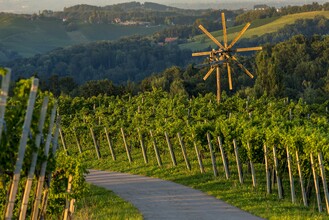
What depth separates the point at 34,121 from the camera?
51.3 ft

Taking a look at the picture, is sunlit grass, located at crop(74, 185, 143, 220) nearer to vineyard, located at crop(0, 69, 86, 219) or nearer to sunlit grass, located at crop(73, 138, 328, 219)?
sunlit grass, located at crop(73, 138, 328, 219)

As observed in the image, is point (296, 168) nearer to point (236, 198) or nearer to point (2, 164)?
point (236, 198)

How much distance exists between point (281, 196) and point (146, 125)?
14948 millimetres

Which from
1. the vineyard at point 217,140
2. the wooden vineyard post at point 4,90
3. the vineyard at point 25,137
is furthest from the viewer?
the vineyard at point 217,140

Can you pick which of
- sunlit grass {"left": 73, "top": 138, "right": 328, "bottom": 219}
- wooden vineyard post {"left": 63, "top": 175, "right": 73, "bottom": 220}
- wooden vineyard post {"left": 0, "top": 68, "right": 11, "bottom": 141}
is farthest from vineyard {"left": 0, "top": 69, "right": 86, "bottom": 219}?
sunlit grass {"left": 73, "top": 138, "right": 328, "bottom": 219}

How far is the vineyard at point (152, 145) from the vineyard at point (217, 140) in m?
0.06

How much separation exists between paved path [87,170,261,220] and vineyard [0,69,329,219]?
2306 millimetres

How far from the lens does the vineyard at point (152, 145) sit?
15.6 meters

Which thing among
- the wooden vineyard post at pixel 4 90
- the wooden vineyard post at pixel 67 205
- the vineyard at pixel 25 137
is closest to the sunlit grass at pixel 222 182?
the wooden vineyard post at pixel 67 205

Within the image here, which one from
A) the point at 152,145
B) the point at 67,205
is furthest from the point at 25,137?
the point at 152,145

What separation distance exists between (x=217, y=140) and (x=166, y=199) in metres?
7.32

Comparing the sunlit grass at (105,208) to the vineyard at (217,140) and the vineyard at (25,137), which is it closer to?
the vineyard at (217,140)

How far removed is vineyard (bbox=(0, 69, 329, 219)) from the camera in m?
15.6

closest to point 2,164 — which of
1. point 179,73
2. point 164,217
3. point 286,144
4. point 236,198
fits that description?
point 164,217
